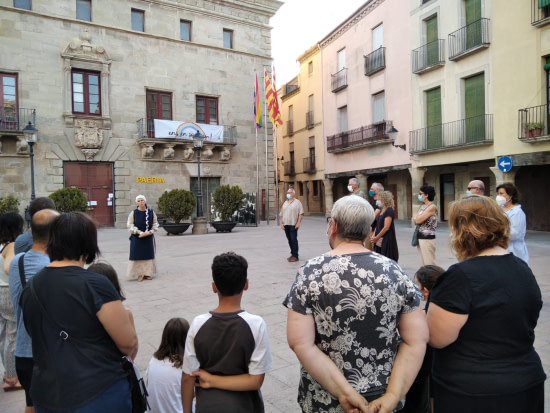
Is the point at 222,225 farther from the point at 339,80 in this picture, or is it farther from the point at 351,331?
the point at 351,331

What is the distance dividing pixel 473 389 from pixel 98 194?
21530 mm

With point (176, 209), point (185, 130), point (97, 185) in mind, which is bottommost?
point (176, 209)

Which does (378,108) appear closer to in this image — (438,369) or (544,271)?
(544,271)

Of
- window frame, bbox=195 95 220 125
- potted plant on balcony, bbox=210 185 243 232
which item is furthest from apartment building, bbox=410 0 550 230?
window frame, bbox=195 95 220 125

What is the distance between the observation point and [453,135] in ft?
57.5

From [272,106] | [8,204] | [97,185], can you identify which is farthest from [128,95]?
[8,204]

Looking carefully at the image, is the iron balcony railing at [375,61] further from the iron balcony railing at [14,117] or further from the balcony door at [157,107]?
A: the iron balcony railing at [14,117]

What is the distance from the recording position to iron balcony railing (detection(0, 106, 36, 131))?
719 inches

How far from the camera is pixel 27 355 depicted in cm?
275

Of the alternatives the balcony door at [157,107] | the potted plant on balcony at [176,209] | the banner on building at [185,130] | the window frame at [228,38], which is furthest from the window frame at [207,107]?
the potted plant on balcony at [176,209]

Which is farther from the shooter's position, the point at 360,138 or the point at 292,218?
the point at 360,138

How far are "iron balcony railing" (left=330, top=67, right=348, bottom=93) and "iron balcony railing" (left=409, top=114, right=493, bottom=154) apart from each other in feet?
23.9

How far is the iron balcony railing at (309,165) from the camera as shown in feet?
99.3

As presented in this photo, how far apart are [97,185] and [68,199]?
3468 millimetres
